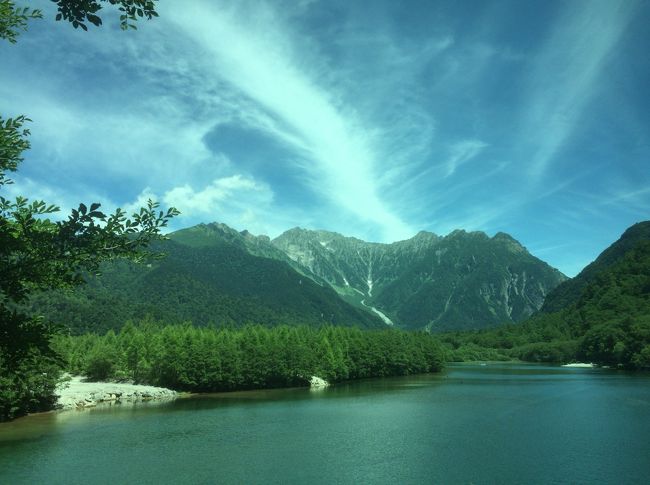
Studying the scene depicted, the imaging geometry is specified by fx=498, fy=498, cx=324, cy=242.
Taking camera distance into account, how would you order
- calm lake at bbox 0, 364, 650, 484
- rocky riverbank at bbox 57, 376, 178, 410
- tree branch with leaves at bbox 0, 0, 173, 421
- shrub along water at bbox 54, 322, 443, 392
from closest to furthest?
1. tree branch with leaves at bbox 0, 0, 173, 421
2. calm lake at bbox 0, 364, 650, 484
3. rocky riverbank at bbox 57, 376, 178, 410
4. shrub along water at bbox 54, 322, 443, 392

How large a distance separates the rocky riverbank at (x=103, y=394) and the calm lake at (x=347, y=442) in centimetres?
683

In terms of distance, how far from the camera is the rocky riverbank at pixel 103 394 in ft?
253

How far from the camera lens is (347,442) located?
47.2 metres

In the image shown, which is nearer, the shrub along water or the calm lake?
the calm lake

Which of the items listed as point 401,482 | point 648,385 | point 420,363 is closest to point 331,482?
point 401,482

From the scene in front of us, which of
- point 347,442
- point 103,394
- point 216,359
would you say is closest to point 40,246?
point 347,442

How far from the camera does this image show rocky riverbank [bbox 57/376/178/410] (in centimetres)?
7719

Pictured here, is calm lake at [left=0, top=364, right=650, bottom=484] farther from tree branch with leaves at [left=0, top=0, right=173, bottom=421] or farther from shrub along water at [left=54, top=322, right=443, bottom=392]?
tree branch with leaves at [left=0, top=0, right=173, bottom=421]

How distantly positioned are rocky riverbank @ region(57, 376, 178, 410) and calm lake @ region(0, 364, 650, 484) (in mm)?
6832

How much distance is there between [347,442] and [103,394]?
56.7 m

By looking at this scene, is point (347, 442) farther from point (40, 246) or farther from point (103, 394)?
point (103, 394)

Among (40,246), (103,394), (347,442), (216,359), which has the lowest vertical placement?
(347,442)

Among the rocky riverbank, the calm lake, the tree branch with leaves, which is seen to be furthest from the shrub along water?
the tree branch with leaves

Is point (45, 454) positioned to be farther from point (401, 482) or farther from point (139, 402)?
point (139, 402)
